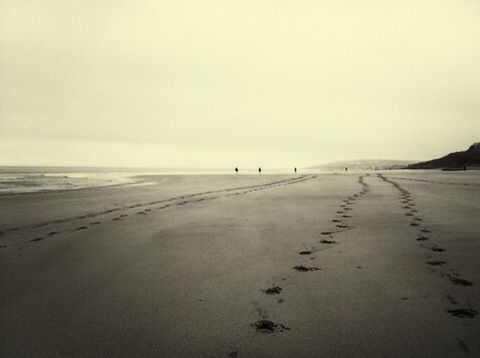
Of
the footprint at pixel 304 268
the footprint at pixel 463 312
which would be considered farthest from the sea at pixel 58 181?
the footprint at pixel 463 312

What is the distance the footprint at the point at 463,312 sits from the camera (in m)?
3.41

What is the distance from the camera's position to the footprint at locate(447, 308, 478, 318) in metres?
3.41

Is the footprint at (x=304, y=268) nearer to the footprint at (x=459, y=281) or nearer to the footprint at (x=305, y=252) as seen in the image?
the footprint at (x=305, y=252)

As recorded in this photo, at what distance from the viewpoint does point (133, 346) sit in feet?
9.84

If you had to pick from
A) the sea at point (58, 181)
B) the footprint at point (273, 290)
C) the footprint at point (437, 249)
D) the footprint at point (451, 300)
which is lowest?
the sea at point (58, 181)

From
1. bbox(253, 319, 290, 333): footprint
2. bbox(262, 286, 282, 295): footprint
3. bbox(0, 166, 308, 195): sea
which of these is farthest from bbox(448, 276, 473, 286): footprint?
bbox(0, 166, 308, 195): sea

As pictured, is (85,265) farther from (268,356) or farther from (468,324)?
(468,324)

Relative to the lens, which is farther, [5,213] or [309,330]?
[5,213]

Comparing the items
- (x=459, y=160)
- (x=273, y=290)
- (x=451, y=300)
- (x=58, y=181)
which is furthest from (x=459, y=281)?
(x=459, y=160)

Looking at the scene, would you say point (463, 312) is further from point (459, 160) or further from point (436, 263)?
point (459, 160)

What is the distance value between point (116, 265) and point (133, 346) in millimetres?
2462

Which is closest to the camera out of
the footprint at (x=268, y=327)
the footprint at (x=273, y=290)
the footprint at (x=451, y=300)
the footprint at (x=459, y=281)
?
the footprint at (x=268, y=327)

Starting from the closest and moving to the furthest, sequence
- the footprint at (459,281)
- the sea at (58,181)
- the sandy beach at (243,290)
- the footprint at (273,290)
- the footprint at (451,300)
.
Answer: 1. the sandy beach at (243,290)
2. the footprint at (451,300)
3. the footprint at (273,290)
4. the footprint at (459,281)
5. the sea at (58,181)

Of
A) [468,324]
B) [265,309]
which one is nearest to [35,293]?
[265,309]
